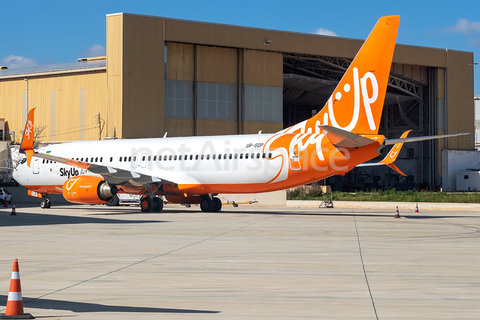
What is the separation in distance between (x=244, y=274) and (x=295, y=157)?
17.1 meters

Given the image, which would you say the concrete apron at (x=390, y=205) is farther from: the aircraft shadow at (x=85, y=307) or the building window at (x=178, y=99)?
the aircraft shadow at (x=85, y=307)

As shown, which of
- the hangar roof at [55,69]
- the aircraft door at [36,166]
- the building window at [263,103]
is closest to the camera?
the aircraft door at [36,166]

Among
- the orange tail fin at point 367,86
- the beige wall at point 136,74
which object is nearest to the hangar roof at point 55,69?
the beige wall at point 136,74

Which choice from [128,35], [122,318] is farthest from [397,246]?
[128,35]

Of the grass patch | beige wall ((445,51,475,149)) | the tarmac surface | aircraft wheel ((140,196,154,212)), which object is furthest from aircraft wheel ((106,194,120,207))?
beige wall ((445,51,475,149))

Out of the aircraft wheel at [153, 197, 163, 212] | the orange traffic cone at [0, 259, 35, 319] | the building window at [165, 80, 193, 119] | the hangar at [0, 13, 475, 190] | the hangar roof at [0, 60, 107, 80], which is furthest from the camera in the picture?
Result: the hangar roof at [0, 60, 107, 80]

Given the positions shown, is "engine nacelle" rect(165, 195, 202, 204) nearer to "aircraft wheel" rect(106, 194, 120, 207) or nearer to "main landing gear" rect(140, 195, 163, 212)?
"main landing gear" rect(140, 195, 163, 212)

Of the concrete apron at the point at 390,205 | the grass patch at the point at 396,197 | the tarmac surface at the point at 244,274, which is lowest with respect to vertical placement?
the concrete apron at the point at 390,205

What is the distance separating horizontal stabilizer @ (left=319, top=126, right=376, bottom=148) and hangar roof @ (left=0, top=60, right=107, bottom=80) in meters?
31.6

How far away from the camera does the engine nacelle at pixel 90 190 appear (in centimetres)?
2956

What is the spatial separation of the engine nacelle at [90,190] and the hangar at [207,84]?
17.3 metres

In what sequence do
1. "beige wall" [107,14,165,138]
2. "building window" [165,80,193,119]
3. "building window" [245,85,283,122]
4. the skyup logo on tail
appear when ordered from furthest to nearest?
"building window" [245,85,283,122]
"building window" [165,80,193,119]
"beige wall" [107,14,165,138]
the skyup logo on tail

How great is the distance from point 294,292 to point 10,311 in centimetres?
385

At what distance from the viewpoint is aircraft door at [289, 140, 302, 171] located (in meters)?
27.0
